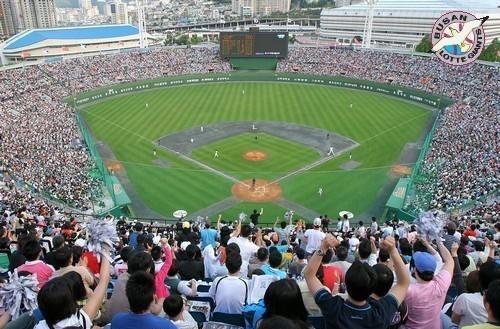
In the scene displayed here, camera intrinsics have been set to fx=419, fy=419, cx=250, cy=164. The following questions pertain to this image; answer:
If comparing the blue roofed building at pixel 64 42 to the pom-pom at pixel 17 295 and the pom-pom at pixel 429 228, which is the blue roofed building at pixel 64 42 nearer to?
the pom-pom at pixel 17 295

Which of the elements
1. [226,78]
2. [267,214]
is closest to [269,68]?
[226,78]

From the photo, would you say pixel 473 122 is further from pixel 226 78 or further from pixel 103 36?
pixel 103 36

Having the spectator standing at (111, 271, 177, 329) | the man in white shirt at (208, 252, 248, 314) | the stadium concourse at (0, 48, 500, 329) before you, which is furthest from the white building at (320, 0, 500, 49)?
the spectator standing at (111, 271, 177, 329)

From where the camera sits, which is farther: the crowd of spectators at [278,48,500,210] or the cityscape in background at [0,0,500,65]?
the cityscape in background at [0,0,500,65]

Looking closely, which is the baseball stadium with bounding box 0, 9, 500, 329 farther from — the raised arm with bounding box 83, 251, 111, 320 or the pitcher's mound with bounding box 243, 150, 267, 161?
the pitcher's mound with bounding box 243, 150, 267, 161

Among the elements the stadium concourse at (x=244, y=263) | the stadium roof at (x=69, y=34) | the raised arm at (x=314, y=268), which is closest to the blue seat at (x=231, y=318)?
the stadium concourse at (x=244, y=263)

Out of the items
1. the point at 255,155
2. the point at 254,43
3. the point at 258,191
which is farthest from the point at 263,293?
the point at 254,43
